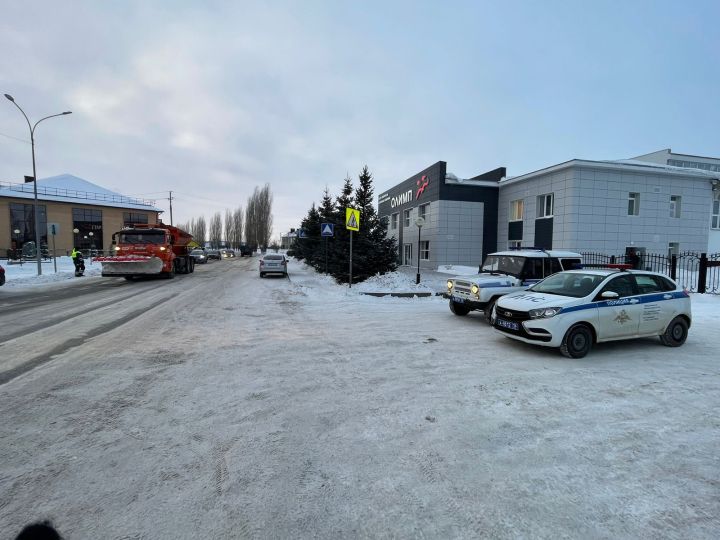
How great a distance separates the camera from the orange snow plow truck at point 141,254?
783 inches

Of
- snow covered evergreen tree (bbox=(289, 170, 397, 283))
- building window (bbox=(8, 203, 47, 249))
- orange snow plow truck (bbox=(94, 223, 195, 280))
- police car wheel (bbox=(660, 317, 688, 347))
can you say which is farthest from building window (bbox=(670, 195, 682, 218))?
building window (bbox=(8, 203, 47, 249))

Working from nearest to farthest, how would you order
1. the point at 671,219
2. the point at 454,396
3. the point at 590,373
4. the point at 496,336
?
the point at 454,396 → the point at 590,373 → the point at 496,336 → the point at 671,219

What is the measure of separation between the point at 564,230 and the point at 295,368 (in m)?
23.3

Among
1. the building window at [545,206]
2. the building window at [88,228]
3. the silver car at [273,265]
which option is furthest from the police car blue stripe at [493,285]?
the building window at [88,228]

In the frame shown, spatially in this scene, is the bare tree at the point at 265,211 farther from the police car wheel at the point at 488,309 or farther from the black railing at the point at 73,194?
the police car wheel at the point at 488,309

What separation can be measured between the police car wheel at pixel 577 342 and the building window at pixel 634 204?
77.4 feet

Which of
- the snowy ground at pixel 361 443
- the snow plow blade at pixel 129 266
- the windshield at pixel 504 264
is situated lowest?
the snowy ground at pixel 361 443

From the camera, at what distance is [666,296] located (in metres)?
7.34

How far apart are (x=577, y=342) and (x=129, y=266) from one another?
20.9m

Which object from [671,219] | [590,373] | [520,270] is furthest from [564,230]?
[590,373]

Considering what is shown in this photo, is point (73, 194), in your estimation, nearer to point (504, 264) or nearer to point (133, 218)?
point (133, 218)

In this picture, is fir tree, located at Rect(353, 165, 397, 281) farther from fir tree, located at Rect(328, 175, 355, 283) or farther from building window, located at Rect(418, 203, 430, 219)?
building window, located at Rect(418, 203, 430, 219)

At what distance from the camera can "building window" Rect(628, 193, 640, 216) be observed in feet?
82.2

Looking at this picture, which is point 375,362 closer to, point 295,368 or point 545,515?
point 295,368
